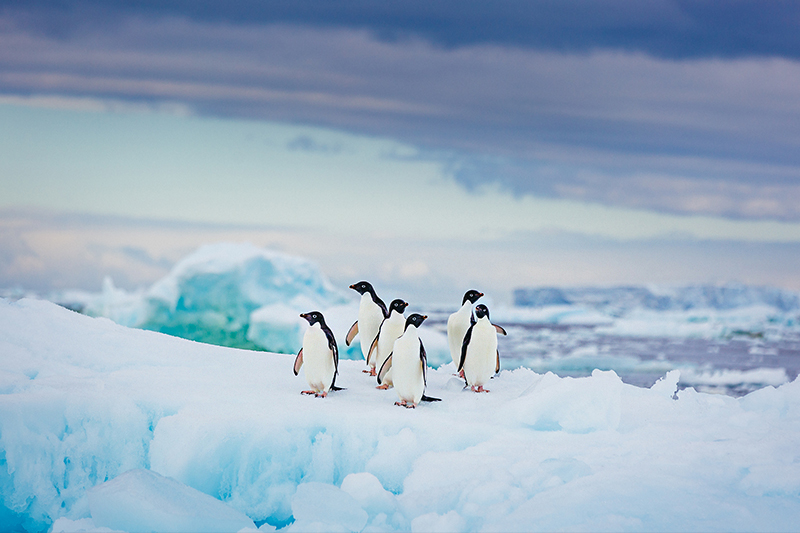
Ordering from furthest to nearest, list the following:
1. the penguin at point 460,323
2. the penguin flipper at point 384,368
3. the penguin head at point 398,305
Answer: the penguin at point 460,323 < the penguin head at point 398,305 < the penguin flipper at point 384,368

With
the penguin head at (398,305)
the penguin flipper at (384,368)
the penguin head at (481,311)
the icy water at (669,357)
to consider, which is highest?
the penguin head at (481,311)

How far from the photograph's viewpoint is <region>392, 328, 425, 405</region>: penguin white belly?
5.30 metres

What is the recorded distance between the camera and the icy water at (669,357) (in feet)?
62.7

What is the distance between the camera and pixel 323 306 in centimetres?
1934

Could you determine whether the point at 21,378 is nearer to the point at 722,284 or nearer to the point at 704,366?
the point at 704,366

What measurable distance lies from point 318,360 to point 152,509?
1908 millimetres

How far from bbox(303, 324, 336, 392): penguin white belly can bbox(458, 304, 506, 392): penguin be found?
1249 millimetres

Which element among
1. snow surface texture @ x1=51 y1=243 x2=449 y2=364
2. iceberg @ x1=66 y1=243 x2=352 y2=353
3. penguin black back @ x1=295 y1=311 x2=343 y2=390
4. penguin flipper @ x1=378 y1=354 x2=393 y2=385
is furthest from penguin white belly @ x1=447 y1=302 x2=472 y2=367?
iceberg @ x1=66 y1=243 x2=352 y2=353

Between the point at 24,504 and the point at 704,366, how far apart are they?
69.0ft

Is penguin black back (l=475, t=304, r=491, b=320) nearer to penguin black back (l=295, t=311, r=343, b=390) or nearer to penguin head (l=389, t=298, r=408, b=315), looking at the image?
penguin head (l=389, t=298, r=408, b=315)

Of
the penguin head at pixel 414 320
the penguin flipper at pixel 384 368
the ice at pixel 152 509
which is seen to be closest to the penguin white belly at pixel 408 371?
the penguin head at pixel 414 320

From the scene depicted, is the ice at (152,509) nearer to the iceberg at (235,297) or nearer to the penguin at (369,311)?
the penguin at (369,311)

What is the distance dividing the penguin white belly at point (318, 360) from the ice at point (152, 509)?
159 centimetres

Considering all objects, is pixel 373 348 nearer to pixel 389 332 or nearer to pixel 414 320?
pixel 389 332
